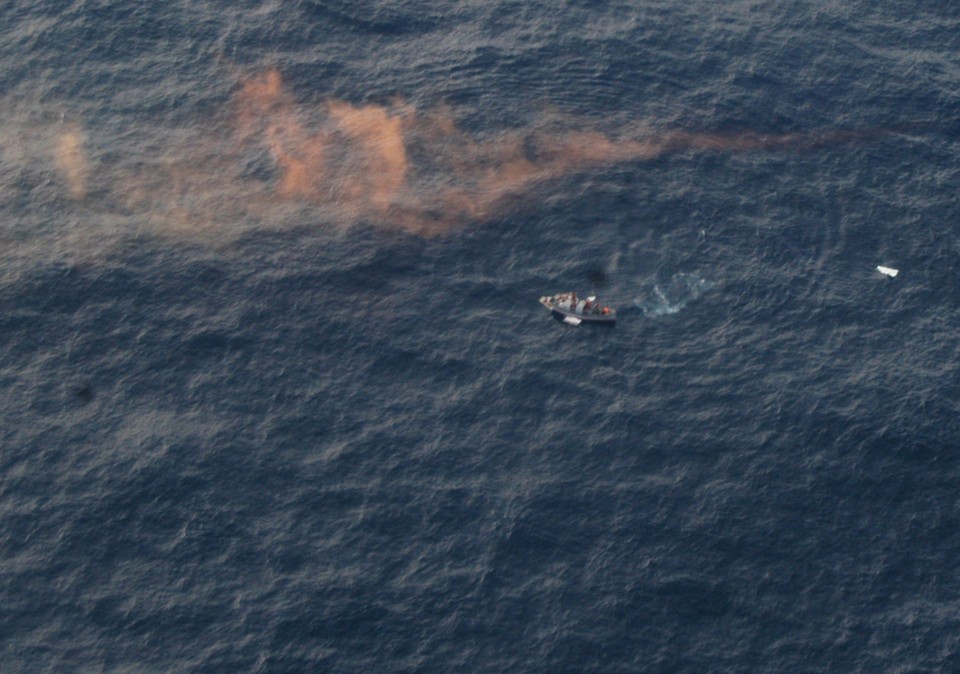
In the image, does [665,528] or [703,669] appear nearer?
[703,669]

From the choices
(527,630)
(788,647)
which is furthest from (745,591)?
(527,630)

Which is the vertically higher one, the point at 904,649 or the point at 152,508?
the point at 152,508

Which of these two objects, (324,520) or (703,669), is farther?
(324,520)

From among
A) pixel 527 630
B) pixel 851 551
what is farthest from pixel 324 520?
pixel 851 551

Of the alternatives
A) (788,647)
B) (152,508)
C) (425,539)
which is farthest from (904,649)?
(152,508)

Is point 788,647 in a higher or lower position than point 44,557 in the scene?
lower

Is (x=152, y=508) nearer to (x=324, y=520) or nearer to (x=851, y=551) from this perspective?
(x=324, y=520)

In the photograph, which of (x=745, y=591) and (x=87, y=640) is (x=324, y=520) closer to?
(x=87, y=640)

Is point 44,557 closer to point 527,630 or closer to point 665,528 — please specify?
point 527,630
